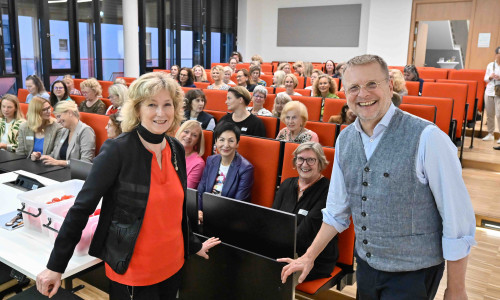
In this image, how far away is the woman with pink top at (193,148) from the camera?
3008 mm

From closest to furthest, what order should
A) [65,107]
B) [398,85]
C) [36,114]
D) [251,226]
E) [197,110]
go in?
[251,226] → [65,107] → [36,114] → [197,110] → [398,85]

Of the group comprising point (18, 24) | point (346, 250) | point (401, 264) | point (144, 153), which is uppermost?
point (18, 24)

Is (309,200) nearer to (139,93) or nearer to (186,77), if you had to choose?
(139,93)

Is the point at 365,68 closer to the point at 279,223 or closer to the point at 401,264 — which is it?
the point at 401,264

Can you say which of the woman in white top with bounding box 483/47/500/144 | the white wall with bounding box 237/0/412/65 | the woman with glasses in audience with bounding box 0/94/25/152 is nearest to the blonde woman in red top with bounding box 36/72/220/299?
the woman with glasses in audience with bounding box 0/94/25/152

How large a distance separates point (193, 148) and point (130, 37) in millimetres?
6791

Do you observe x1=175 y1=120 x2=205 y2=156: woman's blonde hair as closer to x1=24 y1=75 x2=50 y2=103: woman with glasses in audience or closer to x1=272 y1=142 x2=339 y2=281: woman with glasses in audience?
x1=272 y1=142 x2=339 y2=281: woman with glasses in audience

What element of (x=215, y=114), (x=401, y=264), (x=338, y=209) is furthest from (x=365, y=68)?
(x=215, y=114)

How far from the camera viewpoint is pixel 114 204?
1.43 meters

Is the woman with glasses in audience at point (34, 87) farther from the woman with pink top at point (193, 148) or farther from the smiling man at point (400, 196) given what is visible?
the smiling man at point (400, 196)

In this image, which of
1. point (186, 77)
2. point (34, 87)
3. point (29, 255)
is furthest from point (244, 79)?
point (29, 255)

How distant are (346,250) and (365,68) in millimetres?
1284

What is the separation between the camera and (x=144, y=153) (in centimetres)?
145

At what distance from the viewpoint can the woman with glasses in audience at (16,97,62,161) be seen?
12.3 feet
